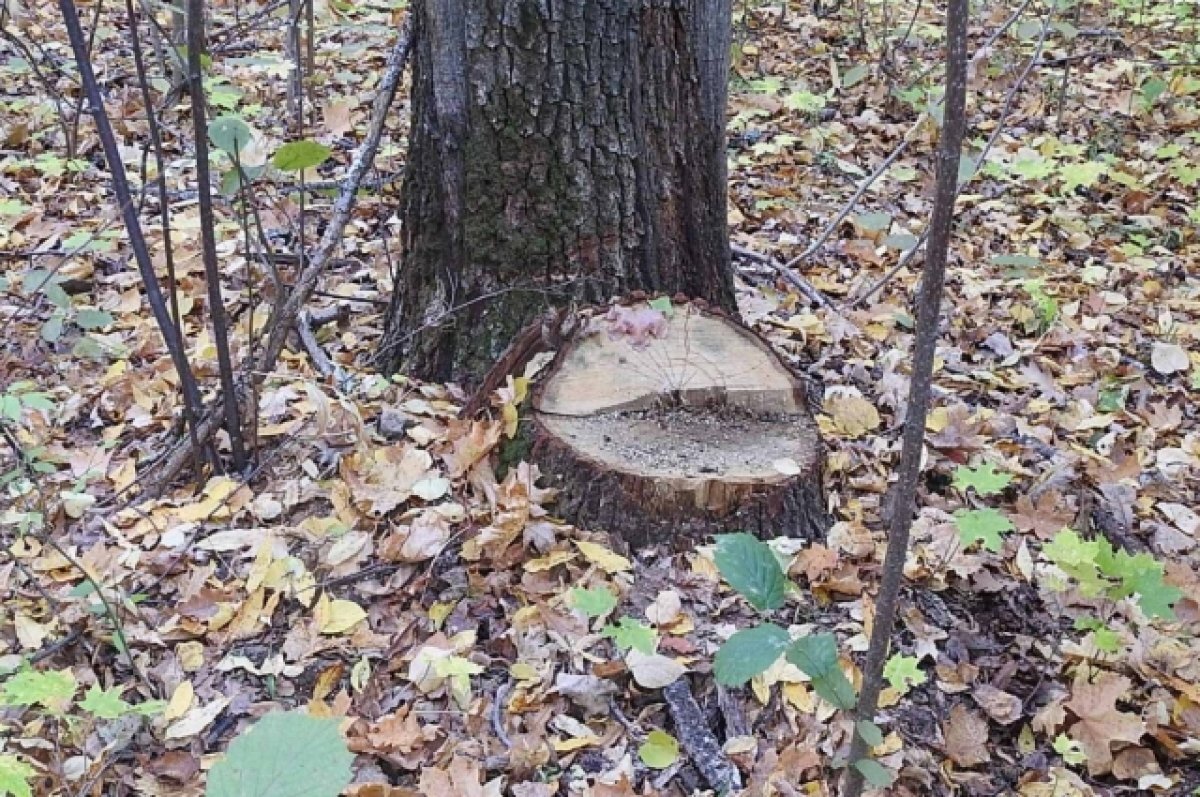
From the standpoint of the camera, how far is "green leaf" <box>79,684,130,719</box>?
1.82 m

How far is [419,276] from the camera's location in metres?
2.86

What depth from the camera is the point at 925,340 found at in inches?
50.0

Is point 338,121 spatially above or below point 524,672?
above

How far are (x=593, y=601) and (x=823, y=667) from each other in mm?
710

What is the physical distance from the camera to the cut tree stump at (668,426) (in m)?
2.31

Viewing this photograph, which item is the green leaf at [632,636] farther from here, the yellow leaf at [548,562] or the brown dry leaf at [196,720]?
the brown dry leaf at [196,720]

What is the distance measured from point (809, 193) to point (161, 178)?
294 cm

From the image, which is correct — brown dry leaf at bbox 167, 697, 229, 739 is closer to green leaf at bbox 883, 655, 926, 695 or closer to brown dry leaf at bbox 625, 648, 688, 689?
brown dry leaf at bbox 625, 648, 688, 689

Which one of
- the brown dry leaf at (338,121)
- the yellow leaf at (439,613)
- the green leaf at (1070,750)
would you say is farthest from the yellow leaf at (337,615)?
the brown dry leaf at (338,121)

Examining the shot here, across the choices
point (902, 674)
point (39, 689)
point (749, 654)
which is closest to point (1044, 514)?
point (902, 674)

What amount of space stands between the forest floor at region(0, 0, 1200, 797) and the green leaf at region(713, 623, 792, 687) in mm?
491

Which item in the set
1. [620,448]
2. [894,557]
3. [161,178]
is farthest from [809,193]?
[894,557]

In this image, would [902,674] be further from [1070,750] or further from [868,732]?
[868,732]

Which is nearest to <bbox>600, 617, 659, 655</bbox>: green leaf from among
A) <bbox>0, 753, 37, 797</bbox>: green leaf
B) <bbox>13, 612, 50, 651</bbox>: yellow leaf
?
<bbox>0, 753, 37, 797</bbox>: green leaf
